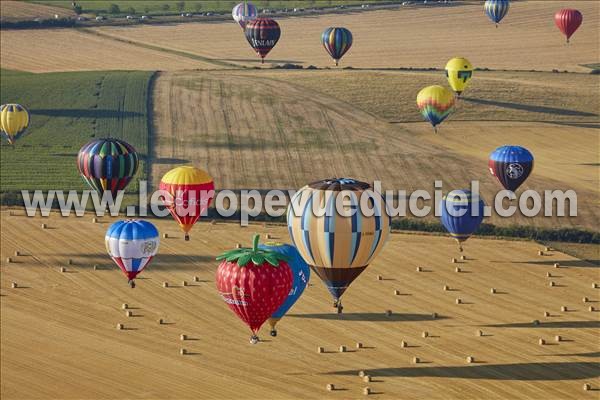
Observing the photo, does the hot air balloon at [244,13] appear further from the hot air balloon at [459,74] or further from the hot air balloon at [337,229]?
the hot air balloon at [337,229]

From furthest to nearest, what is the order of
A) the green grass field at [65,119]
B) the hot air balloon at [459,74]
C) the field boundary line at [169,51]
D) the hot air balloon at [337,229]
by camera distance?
the field boundary line at [169,51], the hot air balloon at [459,74], the green grass field at [65,119], the hot air balloon at [337,229]

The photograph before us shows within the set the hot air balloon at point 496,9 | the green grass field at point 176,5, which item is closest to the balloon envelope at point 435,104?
the hot air balloon at point 496,9

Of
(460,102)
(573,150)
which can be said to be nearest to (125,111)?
(460,102)

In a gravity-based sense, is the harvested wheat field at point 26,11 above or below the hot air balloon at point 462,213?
above

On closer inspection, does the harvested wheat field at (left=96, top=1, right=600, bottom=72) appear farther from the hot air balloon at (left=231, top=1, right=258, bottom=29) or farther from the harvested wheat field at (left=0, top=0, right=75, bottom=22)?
the harvested wheat field at (left=0, top=0, right=75, bottom=22)

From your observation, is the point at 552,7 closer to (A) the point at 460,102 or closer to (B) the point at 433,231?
(A) the point at 460,102

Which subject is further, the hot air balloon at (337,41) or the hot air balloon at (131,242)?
the hot air balloon at (337,41)

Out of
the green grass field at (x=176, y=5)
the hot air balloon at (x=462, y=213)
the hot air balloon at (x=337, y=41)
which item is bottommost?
the hot air balloon at (x=462, y=213)

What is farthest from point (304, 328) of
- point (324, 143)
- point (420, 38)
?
point (420, 38)
